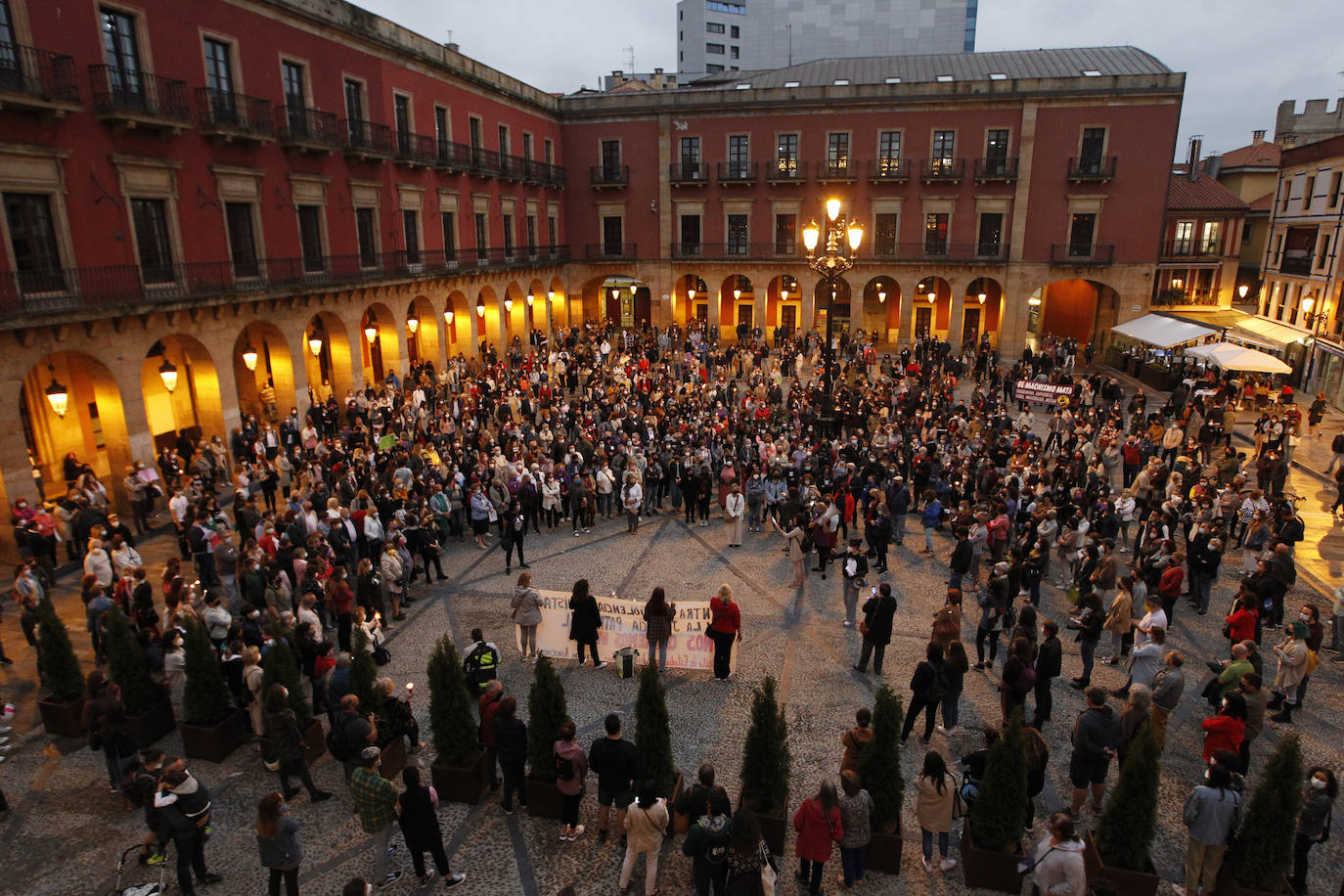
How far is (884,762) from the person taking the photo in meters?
7.28

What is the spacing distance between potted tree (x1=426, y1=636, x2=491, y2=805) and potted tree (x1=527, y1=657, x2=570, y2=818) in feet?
2.17

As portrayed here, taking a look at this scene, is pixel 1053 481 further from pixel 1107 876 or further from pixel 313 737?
pixel 313 737

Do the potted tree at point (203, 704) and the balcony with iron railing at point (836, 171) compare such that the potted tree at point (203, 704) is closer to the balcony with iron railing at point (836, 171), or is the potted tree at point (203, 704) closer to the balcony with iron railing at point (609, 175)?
the balcony with iron railing at point (609, 175)

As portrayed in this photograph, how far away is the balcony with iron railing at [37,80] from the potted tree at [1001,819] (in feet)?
63.4

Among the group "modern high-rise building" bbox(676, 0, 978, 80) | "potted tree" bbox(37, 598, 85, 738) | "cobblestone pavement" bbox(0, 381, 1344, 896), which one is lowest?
"cobblestone pavement" bbox(0, 381, 1344, 896)

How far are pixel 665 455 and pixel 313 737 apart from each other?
10.5 meters

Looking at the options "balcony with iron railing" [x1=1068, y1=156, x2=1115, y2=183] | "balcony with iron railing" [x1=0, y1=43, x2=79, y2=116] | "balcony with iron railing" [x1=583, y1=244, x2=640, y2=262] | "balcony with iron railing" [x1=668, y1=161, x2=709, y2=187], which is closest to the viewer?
"balcony with iron railing" [x1=0, y1=43, x2=79, y2=116]

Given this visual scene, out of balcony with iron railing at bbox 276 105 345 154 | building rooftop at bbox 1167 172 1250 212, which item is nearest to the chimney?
building rooftop at bbox 1167 172 1250 212

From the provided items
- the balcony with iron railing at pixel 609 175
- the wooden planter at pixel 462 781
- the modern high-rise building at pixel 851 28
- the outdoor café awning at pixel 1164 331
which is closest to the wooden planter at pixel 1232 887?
the wooden planter at pixel 462 781

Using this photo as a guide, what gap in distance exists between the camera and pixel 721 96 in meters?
38.7

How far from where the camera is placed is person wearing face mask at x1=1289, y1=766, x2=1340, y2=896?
275 inches

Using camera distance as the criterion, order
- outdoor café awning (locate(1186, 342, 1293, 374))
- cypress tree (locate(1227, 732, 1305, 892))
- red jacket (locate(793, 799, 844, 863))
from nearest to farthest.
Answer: cypress tree (locate(1227, 732, 1305, 892)) → red jacket (locate(793, 799, 844, 863)) → outdoor café awning (locate(1186, 342, 1293, 374))

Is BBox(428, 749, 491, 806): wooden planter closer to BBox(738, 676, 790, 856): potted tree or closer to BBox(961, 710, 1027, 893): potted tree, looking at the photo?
BBox(738, 676, 790, 856): potted tree

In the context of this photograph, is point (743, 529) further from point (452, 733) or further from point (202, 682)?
point (202, 682)
